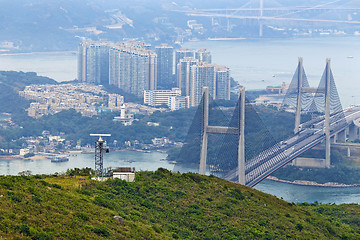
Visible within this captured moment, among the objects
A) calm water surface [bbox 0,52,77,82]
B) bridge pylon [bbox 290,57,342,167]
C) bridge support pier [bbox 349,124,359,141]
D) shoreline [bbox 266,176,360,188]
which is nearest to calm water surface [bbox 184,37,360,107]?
bridge pylon [bbox 290,57,342,167]

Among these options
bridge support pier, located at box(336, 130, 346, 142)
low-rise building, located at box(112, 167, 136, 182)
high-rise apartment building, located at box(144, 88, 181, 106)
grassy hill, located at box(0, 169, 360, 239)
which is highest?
high-rise apartment building, located at box(144, 88, 181, 106)

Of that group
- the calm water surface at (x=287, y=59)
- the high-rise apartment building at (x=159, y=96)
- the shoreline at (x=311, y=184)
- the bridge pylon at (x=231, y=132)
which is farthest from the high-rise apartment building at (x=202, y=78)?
the bridge pylon at (x=231, y=132)

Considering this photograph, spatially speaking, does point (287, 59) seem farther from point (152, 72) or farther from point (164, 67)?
point (152, 72)

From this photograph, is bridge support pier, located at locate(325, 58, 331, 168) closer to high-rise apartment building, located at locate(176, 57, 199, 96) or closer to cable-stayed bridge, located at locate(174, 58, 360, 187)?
cable-stayed bridge, located at locate(174, 58, 360, 187)

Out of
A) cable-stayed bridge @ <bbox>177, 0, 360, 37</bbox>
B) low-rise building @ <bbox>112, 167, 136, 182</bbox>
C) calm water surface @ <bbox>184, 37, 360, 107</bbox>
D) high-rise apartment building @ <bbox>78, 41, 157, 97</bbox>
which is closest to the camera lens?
low-rise building @ <bbox>112, 167, 136, 182</bbox>

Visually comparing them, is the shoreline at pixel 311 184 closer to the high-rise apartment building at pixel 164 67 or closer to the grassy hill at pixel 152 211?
the grassy hill at pixel 152 211

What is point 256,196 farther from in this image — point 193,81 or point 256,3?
point 256,3
